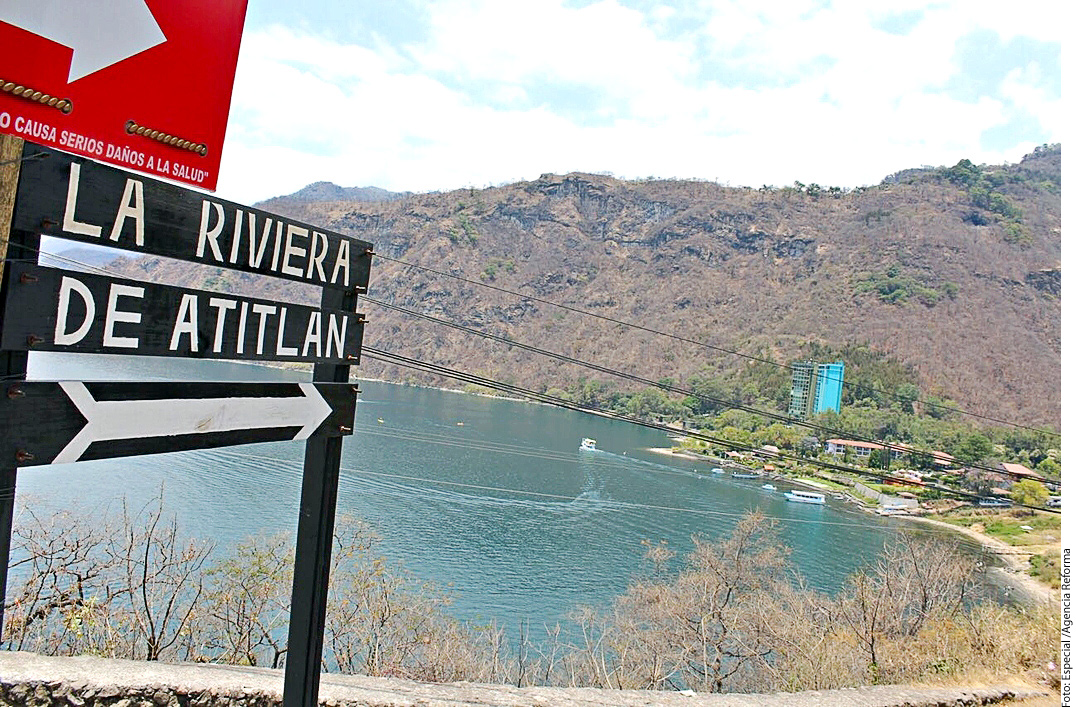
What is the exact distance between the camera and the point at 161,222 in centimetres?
164

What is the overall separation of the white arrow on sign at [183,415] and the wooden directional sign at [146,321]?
10 centimetres

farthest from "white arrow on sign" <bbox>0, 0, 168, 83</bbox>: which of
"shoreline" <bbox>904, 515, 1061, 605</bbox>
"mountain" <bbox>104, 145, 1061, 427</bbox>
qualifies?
"mountain" <bbox>104, 145, 1061, 427</bbox>

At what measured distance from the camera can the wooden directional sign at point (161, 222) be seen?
143 centimetres

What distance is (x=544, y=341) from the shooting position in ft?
244

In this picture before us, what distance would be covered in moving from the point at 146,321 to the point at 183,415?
0.23 m

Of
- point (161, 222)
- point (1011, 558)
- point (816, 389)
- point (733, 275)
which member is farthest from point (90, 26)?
point (733, 275)

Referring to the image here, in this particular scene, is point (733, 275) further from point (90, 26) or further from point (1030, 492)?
point (90, 26)

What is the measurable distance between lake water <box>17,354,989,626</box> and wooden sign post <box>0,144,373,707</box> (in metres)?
11.3

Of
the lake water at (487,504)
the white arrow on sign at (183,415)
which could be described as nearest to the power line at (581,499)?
the lake water at (487,504)

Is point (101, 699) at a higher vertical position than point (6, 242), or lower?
lower

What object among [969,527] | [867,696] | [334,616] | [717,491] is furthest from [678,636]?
[969,527]

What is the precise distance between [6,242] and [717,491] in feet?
103

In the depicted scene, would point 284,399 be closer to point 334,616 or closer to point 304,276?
point 304,276

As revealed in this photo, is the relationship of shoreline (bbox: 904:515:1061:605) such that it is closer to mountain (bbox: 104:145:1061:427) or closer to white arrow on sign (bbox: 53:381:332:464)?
white arrow on sign (bbox: 53:381:332:464)
